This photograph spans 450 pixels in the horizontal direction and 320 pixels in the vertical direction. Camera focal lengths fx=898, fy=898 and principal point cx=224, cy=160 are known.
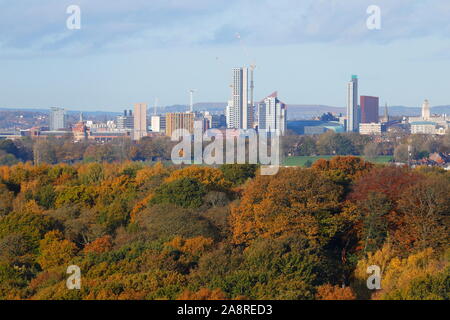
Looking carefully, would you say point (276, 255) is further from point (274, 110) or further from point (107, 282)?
point (274, 110)

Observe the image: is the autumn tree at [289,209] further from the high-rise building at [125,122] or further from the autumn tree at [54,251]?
the high-rise building at [125,122]

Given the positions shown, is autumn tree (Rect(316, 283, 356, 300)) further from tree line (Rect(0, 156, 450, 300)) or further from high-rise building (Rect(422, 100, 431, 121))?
high-rise building (Rect(422, 100, 431, 121))

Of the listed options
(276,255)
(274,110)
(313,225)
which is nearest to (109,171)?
(313,225)

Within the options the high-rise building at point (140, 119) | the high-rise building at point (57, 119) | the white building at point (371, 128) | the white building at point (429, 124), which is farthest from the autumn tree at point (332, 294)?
the white building at point (371, 128)
